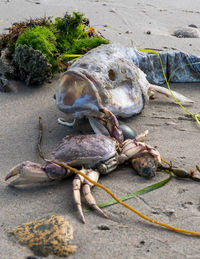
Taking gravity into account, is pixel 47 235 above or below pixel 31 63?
below

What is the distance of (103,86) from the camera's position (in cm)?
348

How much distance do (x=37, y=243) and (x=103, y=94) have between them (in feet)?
5.36

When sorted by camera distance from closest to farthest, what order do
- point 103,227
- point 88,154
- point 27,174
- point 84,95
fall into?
point 103,227 → point 27,174 → point 88,154 → point 84,95

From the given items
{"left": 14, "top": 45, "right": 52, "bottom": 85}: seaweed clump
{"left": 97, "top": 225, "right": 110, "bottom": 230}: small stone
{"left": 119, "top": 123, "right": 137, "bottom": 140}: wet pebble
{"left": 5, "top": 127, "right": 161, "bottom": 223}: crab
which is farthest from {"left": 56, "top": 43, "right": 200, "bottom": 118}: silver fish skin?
{"left": 97, "top": 225, "right": 110, "bottom": 230}: small stone

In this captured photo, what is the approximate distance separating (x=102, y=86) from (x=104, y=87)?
0.11 feet

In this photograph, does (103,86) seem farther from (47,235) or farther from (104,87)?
(47,235)

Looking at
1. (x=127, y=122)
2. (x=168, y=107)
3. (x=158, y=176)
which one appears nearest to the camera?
(x=158, y=176)

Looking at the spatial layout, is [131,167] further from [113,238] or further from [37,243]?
[37,243]

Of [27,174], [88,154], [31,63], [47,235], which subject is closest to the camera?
[47,235]

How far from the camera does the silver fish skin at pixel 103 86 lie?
3.42 m

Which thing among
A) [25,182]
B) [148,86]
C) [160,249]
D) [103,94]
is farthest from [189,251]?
[148,86]

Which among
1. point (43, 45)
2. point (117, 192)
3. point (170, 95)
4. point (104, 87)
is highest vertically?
point (43, 45)

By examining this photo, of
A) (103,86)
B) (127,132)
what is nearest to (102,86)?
(103,86)

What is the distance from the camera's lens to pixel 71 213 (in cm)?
258
